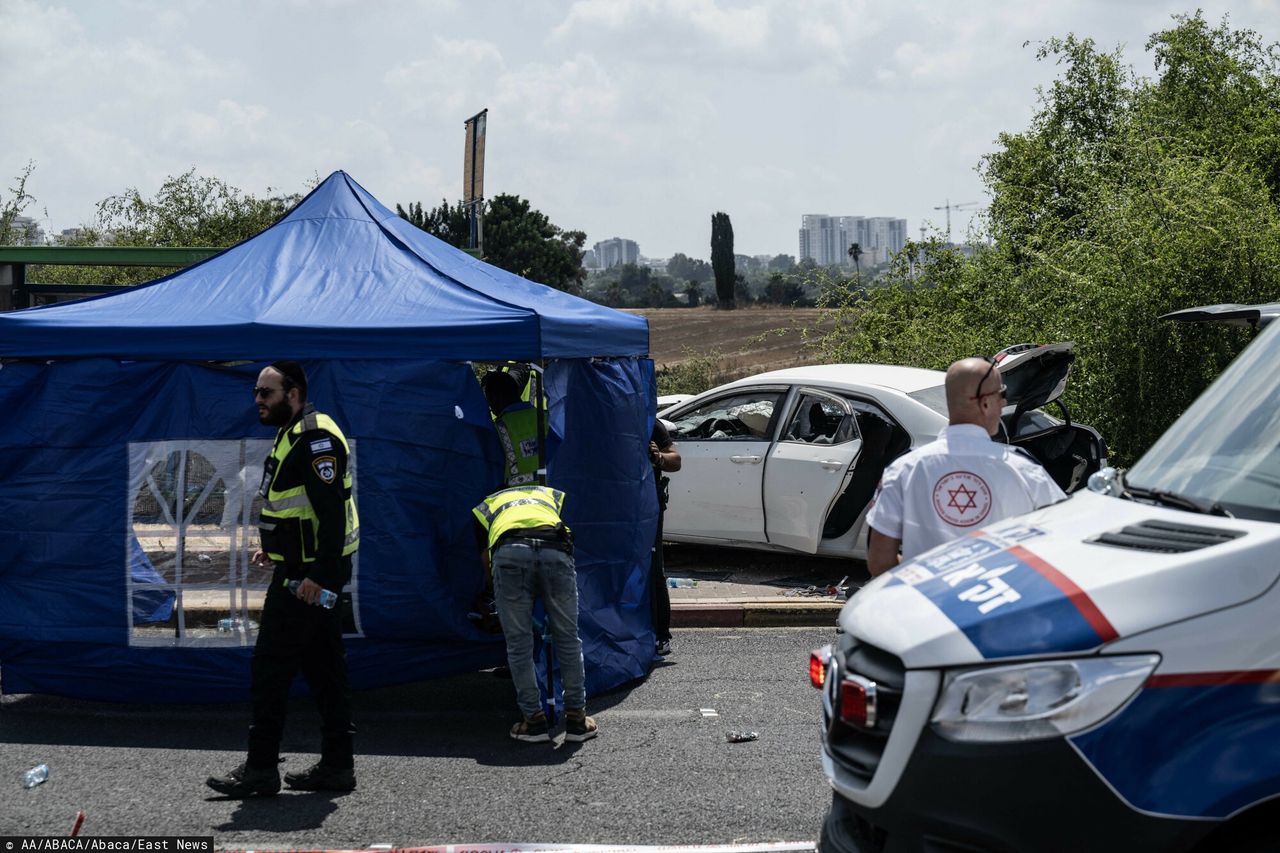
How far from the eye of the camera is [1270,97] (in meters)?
26.9

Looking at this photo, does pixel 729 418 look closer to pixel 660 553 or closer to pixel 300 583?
pixel 660 553

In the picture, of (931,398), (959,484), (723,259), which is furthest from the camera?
(723,259)

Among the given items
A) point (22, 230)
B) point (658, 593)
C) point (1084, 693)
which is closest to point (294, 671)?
point (658, 593)

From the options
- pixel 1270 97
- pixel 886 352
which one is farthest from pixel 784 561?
pixel 1270 97

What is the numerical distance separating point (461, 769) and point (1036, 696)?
3836 mm

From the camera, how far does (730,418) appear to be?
10.9 metres

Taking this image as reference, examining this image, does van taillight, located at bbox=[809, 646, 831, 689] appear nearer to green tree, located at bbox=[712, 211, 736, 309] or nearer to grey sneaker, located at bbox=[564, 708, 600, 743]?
grey sneaker, located at bbox=[564, 708, 600, 743]

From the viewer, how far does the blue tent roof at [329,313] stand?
7.14 m

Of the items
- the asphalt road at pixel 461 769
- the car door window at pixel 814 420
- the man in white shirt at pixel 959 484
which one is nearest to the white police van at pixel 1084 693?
the man in white shirt at pixel 959 484

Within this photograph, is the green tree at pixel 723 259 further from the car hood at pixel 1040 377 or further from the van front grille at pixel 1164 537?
the van front grille at pixel 1164 537

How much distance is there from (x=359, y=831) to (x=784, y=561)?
6355mm

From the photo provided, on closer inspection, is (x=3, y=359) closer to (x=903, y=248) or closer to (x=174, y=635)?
(x=174, y=635)

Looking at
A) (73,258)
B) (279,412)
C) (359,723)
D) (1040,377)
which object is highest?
(73,258)

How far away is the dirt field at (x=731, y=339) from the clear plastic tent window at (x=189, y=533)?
35.7m
